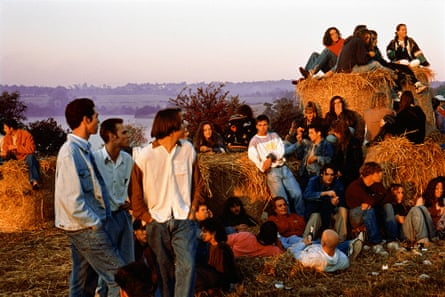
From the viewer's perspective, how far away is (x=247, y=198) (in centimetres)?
945

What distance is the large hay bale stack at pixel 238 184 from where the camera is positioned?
30.6 ft

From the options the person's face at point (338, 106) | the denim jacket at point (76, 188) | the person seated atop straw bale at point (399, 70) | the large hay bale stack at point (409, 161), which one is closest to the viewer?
the denim jacket at point (76, 188)

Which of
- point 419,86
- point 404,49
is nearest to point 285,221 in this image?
point 419,86

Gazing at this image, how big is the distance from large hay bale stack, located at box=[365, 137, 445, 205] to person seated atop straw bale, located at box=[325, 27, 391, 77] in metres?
1.74

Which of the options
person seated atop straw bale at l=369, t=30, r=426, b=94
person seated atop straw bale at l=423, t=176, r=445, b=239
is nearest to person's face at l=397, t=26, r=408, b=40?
person seated atop straw bale at l=369, t=30, r=426, b=94

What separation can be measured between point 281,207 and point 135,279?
398 centimetres

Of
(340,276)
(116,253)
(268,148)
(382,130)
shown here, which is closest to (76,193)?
(116,253)

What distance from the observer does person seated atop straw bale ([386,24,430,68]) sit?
39.9 feet

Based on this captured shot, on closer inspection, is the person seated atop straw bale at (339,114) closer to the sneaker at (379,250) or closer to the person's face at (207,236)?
the sneaker at (379,250)

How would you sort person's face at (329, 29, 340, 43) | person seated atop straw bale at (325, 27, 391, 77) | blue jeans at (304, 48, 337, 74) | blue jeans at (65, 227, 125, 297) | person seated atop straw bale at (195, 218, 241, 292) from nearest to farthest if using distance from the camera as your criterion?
blue jeans at (65, 227, 125, 297) → person seated atop straw bale at (195, 218, 241, 292) → person seated atop straw bale at (325, 27, 391, 77) → person's face at (329, 29, 340, 43) → blue jeans at (304, 48, 337, 74)

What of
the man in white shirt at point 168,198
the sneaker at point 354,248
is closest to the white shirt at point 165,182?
the man in white shirt at point 168,198

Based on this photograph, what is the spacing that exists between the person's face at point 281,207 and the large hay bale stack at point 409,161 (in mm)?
2107

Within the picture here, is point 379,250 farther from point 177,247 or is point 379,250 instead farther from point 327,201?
point 177,247

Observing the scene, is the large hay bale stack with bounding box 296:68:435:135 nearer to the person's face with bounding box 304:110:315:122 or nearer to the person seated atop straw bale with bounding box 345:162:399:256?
the person's face with bounding box 304:110:315:122
